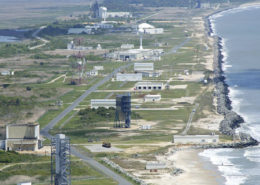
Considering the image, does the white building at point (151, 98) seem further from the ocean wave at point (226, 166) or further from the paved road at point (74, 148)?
the ocean wave at point (226, 166)

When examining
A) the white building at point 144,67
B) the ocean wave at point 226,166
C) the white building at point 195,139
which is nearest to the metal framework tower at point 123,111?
the white building at point 195,139

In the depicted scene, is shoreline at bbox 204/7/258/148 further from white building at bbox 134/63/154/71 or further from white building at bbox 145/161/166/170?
white building at bbox 145/161/166/170

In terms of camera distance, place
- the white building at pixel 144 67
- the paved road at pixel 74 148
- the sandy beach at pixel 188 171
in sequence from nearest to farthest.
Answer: the paved road at pixel 74 148 < the sandy beach at pixel 188 171 < the white building at pixel 144 67

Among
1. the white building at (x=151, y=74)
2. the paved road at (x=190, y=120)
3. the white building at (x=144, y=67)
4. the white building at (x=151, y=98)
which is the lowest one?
the paved road at (x=190, y=120)

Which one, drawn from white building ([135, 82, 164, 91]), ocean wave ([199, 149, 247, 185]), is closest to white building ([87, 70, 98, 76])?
white building ([135, 82, 164, 91])

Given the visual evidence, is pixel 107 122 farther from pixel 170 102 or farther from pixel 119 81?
pixel 119 81

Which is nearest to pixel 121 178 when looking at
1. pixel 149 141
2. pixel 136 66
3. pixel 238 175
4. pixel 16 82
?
pixel 238 175

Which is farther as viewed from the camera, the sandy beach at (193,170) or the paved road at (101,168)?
the sandy beach at (193,170)
